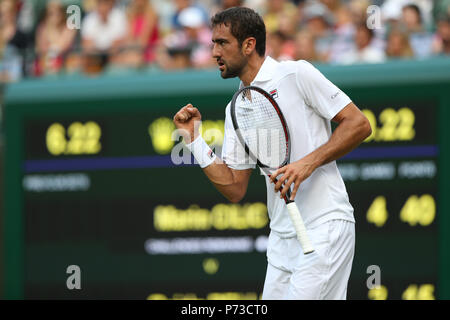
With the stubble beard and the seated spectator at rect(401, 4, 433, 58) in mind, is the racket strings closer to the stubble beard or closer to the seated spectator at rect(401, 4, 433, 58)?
the stubble beard

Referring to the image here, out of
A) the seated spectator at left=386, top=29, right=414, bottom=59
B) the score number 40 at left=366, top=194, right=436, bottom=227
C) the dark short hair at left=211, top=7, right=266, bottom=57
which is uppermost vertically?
the seated spectator at left=386, top=29, right=414, bottom=59

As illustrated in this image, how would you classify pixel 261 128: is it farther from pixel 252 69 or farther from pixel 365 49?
pixel 365 49

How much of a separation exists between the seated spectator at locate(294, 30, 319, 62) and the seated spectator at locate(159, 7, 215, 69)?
2.63ft

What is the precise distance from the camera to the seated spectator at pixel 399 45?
27.6 feet

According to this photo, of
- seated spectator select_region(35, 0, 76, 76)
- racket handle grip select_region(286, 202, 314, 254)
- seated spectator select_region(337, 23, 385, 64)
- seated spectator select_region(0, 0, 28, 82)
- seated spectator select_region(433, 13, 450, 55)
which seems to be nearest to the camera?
racket handle grip select_region(286, 202, 314, 254)

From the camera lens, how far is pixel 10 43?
35.5ft

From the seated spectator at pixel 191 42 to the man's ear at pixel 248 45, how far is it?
394 cm

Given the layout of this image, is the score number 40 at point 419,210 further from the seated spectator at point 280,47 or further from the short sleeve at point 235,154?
the short sleeve at point 235,154

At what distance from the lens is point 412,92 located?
314 inches

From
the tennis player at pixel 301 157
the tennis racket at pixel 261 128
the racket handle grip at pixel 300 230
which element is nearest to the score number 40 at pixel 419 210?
the tennis player at pixel 301 157

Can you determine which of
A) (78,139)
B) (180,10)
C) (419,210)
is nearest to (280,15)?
(180,10)

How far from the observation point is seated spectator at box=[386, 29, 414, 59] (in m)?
8.41

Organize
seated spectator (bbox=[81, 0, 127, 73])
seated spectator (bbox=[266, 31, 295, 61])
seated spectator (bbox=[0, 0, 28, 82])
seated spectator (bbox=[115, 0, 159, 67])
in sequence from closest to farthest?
seated spectator (bbox=[266, 31, 295, 61]) → seated spectator (bbox=[115, 0, 159, 67]) → seated spectator (bbox=[81, 0, 127, 73]) → seated spectator (bbox=[0, 0, 28, 82])

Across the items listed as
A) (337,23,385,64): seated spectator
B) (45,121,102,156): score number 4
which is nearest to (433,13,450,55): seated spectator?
(337,23,385,64): seated spectator
